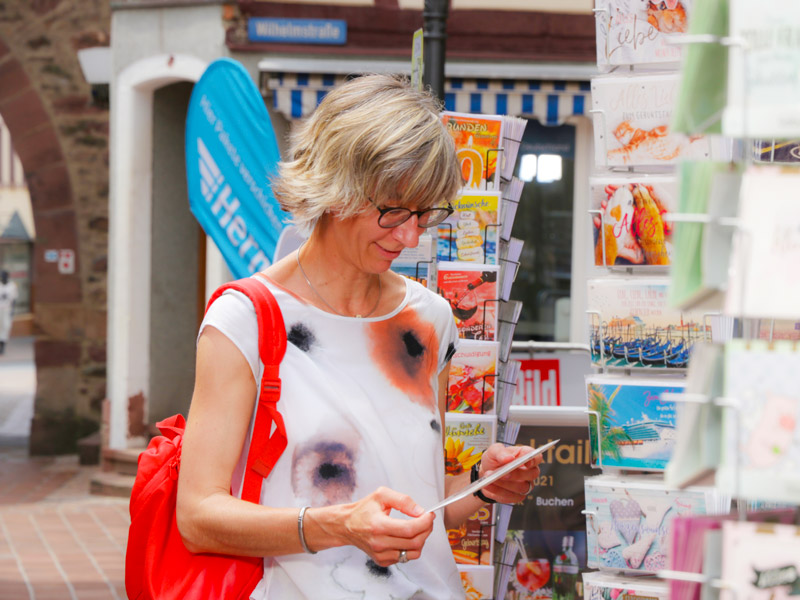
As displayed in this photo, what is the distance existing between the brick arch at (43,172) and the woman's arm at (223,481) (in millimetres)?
8830

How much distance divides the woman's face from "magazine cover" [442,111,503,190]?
1257mm

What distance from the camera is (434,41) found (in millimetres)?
4812

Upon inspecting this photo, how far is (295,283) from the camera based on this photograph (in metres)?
1.99

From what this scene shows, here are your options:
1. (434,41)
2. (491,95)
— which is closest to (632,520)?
(434,41)

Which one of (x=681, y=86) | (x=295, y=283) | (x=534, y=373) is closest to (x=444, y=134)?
(x=295, y=283)

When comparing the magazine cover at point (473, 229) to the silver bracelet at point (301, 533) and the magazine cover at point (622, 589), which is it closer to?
the magazine cover at point (622, 589)

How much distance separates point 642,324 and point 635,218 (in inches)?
9.7

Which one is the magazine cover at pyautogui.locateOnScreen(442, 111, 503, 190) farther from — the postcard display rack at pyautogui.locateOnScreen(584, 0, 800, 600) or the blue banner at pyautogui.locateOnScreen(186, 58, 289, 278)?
the postcard display rack at pyautogui.locateOnScreen(584, 0, 800, 600)

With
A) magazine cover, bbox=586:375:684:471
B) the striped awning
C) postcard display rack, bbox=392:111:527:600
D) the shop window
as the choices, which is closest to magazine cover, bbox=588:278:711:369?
magazine cover, bbox=586:375:684:471

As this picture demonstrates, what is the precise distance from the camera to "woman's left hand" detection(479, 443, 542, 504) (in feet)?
6.97

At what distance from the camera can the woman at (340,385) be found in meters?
1.79

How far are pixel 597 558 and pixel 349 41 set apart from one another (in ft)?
19.8

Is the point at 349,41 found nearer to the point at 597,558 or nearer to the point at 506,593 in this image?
the point at 506,593

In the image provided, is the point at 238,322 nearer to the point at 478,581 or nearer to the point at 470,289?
the point at 470,289
